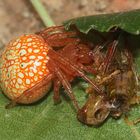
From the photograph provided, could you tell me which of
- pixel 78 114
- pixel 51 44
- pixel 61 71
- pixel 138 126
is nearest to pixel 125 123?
pixel 138 126

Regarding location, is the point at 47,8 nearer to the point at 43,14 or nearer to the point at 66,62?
the point at 43,14

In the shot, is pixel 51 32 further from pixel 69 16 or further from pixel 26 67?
pixel 69 16

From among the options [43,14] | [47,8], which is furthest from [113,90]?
[47,8]

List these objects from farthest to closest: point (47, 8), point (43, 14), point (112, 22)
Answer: point (47, 8)
point (43, 14)
point (112, 22)

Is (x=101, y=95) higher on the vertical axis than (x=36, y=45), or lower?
lower

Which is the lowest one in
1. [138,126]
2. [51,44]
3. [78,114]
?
[138,126]
